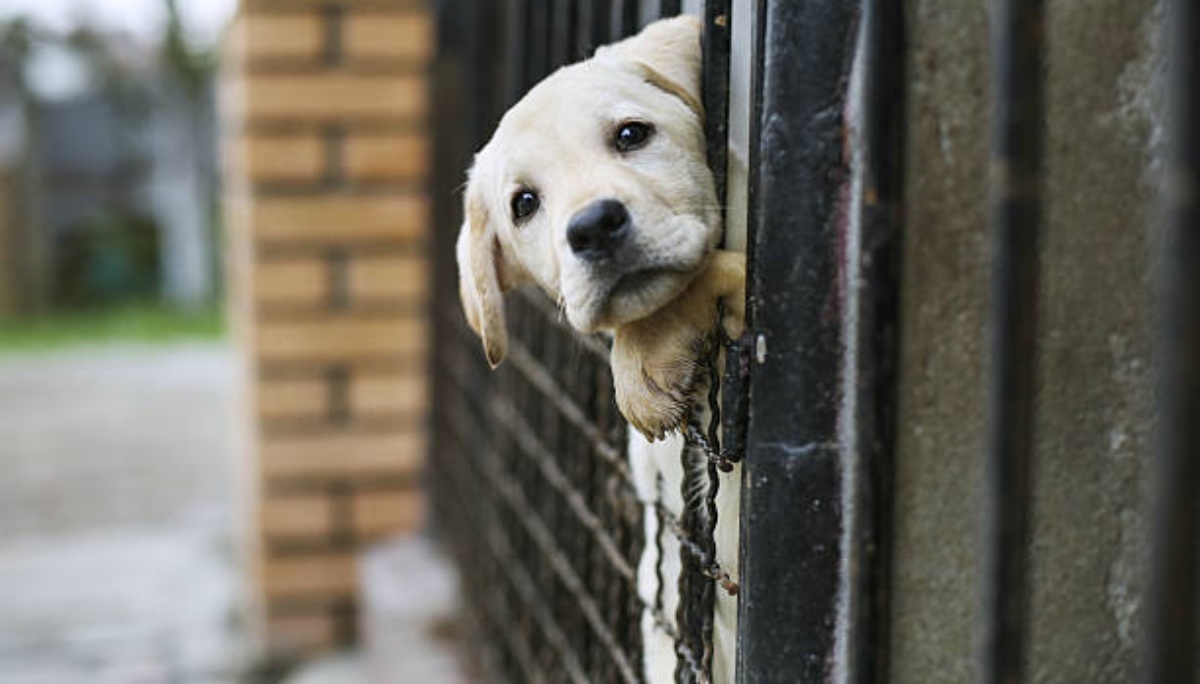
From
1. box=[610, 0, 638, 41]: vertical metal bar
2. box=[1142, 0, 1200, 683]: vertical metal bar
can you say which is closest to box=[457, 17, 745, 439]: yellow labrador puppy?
box=[610, 0, 638, 41]: vertical metal bar

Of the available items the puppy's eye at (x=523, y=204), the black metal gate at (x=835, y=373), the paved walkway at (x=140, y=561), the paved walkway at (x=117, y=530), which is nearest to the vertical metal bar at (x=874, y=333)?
the black metal gate at (x=835, y=373)

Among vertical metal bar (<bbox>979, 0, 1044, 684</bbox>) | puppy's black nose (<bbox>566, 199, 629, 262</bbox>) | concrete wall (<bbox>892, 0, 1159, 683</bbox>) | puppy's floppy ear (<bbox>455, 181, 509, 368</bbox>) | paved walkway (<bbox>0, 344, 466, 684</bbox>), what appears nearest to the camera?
vertical metal bar (<bbox>979, 0, 1044, 684</bbox>)

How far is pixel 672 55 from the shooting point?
1409mm

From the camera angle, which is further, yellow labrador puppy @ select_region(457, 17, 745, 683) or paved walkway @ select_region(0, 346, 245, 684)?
paved walkway @ select_region(0, 346, 245, 684)

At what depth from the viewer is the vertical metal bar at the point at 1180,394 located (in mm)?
663

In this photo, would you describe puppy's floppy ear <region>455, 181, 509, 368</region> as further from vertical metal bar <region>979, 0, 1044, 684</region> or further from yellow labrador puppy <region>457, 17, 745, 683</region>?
vertical metal bar <region>979, 0, 1044, 684</region>

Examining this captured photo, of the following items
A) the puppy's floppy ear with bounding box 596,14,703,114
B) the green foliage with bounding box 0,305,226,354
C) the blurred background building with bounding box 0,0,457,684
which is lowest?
the green foliage with bounding box 0,305,226,354

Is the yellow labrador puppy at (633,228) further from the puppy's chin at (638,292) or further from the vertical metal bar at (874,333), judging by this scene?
the vertical metal bar at (874,333)

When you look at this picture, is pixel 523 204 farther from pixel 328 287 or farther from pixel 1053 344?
pixel 328 287

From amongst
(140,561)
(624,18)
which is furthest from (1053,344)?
(140,561)

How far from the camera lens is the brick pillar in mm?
4043

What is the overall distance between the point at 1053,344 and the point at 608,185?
0.43 m

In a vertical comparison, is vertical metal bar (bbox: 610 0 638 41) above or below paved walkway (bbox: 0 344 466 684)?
above

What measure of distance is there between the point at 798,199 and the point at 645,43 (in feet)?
1.18
